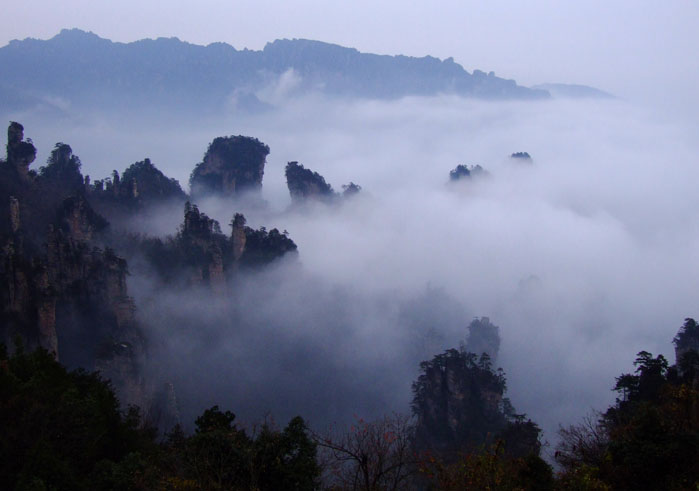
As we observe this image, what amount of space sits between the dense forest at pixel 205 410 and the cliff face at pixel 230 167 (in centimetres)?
23

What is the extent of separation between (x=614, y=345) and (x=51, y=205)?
6902 cm

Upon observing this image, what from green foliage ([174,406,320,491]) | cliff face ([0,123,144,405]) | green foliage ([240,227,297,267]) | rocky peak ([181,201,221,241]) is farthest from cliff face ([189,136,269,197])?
green foliage ([174,406,320,491])

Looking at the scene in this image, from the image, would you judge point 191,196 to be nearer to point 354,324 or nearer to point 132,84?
point 354,324

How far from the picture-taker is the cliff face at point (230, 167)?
8706 centimetres

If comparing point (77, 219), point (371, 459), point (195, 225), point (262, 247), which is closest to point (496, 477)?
point (371, 459)

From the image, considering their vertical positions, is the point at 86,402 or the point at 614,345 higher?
the point at 614,345

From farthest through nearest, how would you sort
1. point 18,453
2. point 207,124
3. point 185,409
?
1. point 207,124
2. point 185,409
3. point 18,453

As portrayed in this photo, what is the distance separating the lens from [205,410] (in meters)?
24.2

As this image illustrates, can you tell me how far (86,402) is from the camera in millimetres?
22312

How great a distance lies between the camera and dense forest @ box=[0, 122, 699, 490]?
59.4ft

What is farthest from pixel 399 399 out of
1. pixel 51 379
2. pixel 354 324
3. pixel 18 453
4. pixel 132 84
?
pixel 132 84

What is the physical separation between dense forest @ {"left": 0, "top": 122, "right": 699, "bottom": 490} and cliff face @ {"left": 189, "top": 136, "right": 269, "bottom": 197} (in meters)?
0.23

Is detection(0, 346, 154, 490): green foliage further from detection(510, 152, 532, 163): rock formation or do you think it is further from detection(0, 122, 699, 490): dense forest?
detection(510, 152, 532, 163): rock formation

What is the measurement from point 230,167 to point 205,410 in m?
66.3
